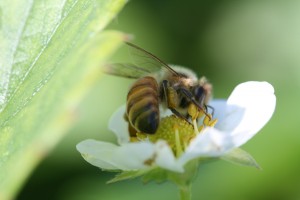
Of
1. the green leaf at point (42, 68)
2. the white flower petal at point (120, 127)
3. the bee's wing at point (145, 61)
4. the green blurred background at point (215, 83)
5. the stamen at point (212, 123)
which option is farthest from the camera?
the green blurred background at point (215, 83)

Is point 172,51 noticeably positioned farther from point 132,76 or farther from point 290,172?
point 132,76

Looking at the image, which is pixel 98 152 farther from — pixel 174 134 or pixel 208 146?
pixel 208 146

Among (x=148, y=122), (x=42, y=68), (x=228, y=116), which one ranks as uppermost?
(x=42, y=68)

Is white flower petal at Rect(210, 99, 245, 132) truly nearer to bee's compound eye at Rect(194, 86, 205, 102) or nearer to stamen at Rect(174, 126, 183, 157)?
bee's compound eye at Rect(194, 86, 205, 102)

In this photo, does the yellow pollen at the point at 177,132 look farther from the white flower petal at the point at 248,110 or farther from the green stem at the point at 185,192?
the green stem at the point at 185,192

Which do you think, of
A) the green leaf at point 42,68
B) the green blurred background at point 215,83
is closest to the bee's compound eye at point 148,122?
the green leaf at point 42,68

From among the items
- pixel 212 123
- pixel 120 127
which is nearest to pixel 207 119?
pixel 212 123
